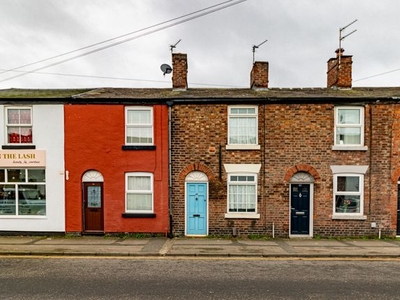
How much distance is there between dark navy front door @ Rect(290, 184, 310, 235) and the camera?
489 inches

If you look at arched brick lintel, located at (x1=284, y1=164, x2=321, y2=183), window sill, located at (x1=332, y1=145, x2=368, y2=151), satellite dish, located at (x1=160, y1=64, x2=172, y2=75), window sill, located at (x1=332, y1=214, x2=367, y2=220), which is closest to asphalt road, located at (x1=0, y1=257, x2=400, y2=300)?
window sill, located at (x1=332, y1=214, x2=367, y2=220)

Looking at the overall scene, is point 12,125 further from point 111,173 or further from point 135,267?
point 135,267

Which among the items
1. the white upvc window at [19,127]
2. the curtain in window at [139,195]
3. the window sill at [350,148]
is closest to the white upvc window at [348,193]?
the window sill at [350,148]

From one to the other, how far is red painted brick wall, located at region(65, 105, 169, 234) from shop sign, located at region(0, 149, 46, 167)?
44.2 inches

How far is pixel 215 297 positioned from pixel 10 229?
35.6ft

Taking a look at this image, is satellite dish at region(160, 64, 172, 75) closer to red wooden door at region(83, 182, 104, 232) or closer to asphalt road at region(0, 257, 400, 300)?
red wooden door at region(83, 182, 104, 232)

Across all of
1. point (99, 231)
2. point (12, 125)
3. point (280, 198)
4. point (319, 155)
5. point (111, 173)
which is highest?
point (12, 125)

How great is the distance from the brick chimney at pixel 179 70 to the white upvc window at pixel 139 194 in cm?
506

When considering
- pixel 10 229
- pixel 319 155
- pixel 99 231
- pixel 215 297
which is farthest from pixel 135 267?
pixel 319 155

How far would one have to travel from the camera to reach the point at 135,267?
815cm

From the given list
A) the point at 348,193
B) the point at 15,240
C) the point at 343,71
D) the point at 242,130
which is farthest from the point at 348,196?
the point at 15,240

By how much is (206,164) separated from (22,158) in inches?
316

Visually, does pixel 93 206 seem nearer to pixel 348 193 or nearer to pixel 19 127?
pixel 19 127

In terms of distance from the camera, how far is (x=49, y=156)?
1251 centimetres
